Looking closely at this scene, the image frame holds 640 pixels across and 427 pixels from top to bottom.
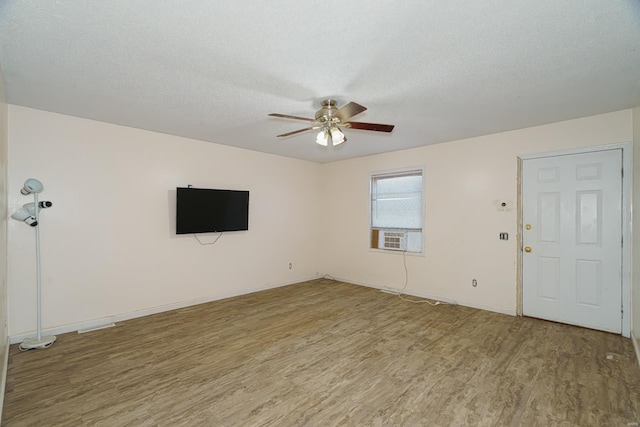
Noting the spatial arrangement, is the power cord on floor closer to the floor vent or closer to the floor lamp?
the floor vent

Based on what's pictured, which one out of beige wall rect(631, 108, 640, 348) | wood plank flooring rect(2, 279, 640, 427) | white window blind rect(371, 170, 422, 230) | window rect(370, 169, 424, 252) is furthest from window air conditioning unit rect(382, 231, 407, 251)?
beige wall rect(631, 108, 640, 348)

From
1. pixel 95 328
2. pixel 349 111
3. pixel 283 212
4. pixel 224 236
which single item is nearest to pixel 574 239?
pixel 349 111

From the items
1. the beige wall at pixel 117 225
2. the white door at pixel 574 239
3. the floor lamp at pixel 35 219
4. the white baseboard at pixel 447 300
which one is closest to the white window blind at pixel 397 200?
the white baseboard at pixel 447 300

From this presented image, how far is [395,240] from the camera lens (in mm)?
5262

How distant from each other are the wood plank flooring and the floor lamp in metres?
0.10

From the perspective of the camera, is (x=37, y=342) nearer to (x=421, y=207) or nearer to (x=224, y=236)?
(x=224, y=236)

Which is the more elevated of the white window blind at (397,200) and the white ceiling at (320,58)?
the white ceiling at (320,58)

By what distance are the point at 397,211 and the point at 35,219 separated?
16.4 ft

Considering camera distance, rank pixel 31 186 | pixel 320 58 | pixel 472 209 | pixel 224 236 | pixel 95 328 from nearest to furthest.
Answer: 1. pixel 320 58
2. pixel 31 186
3. pixel 95 328
4. pixel 472 209
5. pixel 224 236

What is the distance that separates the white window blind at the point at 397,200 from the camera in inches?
198

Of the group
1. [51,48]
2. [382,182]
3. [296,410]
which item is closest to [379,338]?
[296,410]

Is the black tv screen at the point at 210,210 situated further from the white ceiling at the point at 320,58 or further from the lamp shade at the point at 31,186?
the lamp shade at the point at 31,186

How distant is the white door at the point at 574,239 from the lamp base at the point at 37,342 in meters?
5.75

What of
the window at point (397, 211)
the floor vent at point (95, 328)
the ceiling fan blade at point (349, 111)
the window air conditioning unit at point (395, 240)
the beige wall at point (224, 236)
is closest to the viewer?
the ceiling fan blade at point (349, 111)
